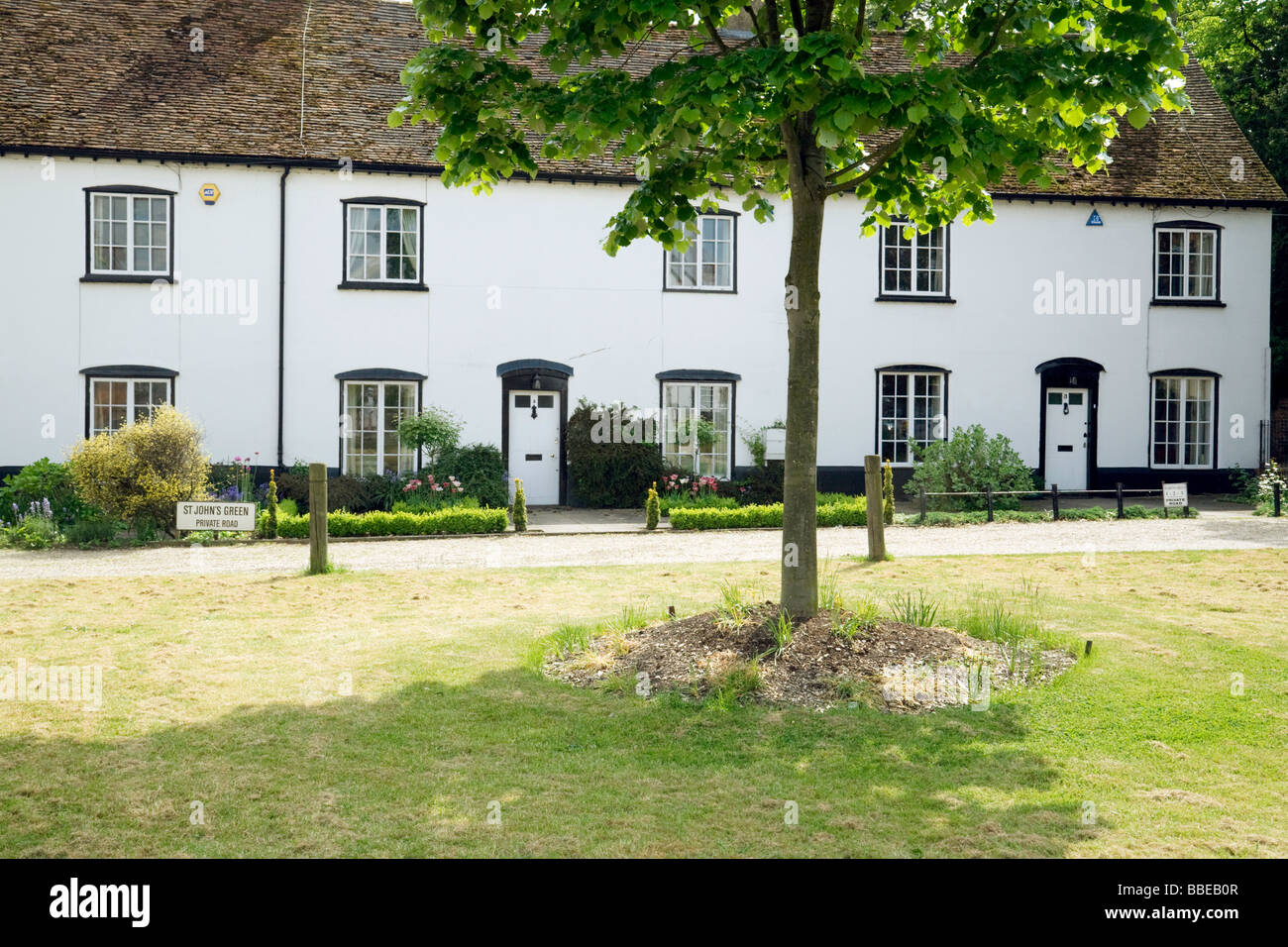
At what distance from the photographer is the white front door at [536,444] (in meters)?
22.1

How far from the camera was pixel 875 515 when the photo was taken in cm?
1413

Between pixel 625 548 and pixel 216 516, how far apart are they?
5.62 meters

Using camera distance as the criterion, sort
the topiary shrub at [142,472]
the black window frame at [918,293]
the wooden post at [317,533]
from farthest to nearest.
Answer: the black window frame at [918,293] → the topiary shrub at [142,472] → the wooden post at [317,533]

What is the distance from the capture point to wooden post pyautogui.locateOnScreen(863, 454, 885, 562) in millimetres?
14031

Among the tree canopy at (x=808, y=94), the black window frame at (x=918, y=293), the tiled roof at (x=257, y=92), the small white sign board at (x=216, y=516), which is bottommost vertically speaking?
the small white sign board at (x=216, y=516)

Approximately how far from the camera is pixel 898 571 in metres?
12.9

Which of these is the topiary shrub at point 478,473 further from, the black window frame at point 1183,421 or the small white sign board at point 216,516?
the black window frame at point 1183,421

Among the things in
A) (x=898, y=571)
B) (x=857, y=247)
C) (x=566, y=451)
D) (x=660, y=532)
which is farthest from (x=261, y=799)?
(x=857, y=247)

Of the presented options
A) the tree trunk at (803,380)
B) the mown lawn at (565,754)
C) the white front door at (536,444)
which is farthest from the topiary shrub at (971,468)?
the tree trunk at (803,380)

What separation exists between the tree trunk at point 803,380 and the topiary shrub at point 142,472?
11.5 metres

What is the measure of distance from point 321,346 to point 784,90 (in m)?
16.2

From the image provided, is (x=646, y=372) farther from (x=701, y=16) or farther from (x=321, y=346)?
(x=701, y=16)

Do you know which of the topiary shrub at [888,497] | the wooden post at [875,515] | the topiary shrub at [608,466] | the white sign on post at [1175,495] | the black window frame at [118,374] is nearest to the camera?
the wooden post at [875,515]

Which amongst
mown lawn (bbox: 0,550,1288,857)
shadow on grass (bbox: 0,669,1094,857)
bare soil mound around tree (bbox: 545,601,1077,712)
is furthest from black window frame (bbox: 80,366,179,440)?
shadow on grass (bbox: 0,669,1094,857)
